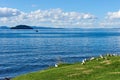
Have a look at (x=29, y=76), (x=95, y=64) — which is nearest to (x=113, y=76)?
(x=95, y=64)

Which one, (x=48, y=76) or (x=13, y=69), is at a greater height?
(x=48, y=76)

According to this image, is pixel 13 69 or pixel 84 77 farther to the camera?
pixel 13 69

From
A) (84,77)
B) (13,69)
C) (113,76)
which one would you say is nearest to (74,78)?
(84,77)

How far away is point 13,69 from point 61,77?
41040 mm

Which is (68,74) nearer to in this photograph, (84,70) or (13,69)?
(84,70)

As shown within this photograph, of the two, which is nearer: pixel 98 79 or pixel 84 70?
pixel 98 79

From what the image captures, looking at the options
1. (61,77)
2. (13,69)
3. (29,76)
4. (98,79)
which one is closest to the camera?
(98,79)

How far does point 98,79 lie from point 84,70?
5.14 meters

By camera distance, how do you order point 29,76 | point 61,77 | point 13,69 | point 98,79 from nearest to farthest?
point 98,79 < point 61,77 < point 29,76 < point 13,69

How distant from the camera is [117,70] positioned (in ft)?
134

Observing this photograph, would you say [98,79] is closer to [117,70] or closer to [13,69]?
[117,70]

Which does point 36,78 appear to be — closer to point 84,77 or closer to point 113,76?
point 84,77

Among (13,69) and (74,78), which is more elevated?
(74,78)

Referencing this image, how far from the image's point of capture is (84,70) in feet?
140
